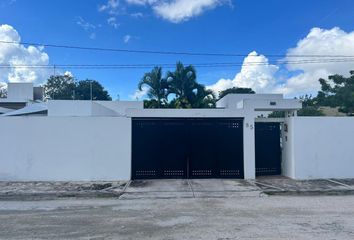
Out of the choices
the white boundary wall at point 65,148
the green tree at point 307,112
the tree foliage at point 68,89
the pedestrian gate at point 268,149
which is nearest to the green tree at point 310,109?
the green tree at point 307,112

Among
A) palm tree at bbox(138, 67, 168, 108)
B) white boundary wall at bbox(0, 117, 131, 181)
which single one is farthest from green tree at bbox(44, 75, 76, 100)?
white boundary wall at bbox(0, 117, 131, 181)

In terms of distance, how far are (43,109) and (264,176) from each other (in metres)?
12.2

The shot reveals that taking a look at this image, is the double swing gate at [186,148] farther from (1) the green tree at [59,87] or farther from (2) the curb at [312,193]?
(1) the green tree at [59,87]

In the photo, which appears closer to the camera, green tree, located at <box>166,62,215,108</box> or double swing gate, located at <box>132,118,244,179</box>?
double swing gate, located at <box>132,118,244,179</box>

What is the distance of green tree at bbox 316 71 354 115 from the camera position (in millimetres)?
25472

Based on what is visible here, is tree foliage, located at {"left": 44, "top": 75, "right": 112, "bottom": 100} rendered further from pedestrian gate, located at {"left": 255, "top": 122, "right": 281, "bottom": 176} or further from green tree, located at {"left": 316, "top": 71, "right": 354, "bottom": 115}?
pedestrian gate, located at {"left": 255, "top": 122, "right": 281, "bottom": 176}

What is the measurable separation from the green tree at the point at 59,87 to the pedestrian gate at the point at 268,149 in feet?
157

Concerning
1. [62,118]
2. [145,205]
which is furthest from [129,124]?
[145,205]

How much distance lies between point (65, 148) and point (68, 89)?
48244 mm

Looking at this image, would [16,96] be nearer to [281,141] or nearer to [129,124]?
[129,124]

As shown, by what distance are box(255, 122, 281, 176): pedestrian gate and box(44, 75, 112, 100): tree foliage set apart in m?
45.4

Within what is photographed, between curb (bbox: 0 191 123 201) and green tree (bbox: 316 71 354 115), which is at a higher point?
green tree (bbox: 316 71 354 115)

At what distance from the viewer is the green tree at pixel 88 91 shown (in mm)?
59562

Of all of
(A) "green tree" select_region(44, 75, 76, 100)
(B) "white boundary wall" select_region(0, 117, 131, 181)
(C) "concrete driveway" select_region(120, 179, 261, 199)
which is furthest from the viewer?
(A) "green tree" select_region(44, 75, 76, 100)
